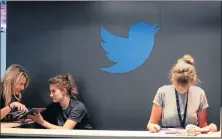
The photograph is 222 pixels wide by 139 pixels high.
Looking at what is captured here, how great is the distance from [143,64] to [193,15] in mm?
710

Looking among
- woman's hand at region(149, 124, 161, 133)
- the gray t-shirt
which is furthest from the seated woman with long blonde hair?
the gray t-shirt

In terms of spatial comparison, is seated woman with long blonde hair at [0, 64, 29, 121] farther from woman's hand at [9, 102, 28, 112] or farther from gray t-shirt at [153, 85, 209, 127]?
gray t-shirt at [153, 85, 209, 127]

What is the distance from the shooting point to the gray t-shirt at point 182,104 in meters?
3.25

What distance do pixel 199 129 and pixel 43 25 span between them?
1902mm

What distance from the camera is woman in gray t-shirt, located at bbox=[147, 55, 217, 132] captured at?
3.25 m

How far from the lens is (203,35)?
10.7 feet

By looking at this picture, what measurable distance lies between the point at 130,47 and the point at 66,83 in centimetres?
76

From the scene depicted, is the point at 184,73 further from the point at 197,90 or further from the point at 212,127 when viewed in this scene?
the point at 212,127

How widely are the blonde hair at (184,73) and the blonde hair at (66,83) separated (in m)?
1.01

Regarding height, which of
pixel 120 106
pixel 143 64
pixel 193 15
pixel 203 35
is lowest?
pixel 120 106

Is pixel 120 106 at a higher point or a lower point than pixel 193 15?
lower

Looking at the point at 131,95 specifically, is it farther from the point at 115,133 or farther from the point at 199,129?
the point at 199,129

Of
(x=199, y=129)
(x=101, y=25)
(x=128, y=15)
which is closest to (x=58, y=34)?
(x=101, y=25)

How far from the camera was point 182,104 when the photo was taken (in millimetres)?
3258
